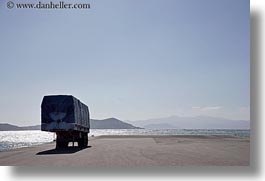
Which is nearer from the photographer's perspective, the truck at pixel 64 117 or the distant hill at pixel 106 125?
the distant hill at pixel 106 125

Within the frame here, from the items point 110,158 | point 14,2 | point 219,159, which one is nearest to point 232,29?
point 219,159

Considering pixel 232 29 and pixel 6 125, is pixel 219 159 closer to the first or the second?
pixel 232 29

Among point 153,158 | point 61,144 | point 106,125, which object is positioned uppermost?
point 106,125

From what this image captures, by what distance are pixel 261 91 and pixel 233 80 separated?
0.80 metres

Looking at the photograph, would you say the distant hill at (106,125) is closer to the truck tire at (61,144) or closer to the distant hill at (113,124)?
the distant hill at (113,124)

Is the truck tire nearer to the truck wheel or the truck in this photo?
the truck

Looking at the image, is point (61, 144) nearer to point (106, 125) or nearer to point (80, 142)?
point (80, 142)

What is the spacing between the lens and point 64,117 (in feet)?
45.3

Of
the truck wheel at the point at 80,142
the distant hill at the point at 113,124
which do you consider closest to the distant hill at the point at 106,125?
the distant hill at the point at 113,124

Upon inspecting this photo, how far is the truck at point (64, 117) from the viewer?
12.5m

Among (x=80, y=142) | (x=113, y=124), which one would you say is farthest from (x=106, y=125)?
(x=80, y=142)

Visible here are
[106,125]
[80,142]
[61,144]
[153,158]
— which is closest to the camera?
[153,158]

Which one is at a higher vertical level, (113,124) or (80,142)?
(113,124)

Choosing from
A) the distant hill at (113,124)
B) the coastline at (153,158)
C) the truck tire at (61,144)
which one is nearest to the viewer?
the coastline at (153,158)
